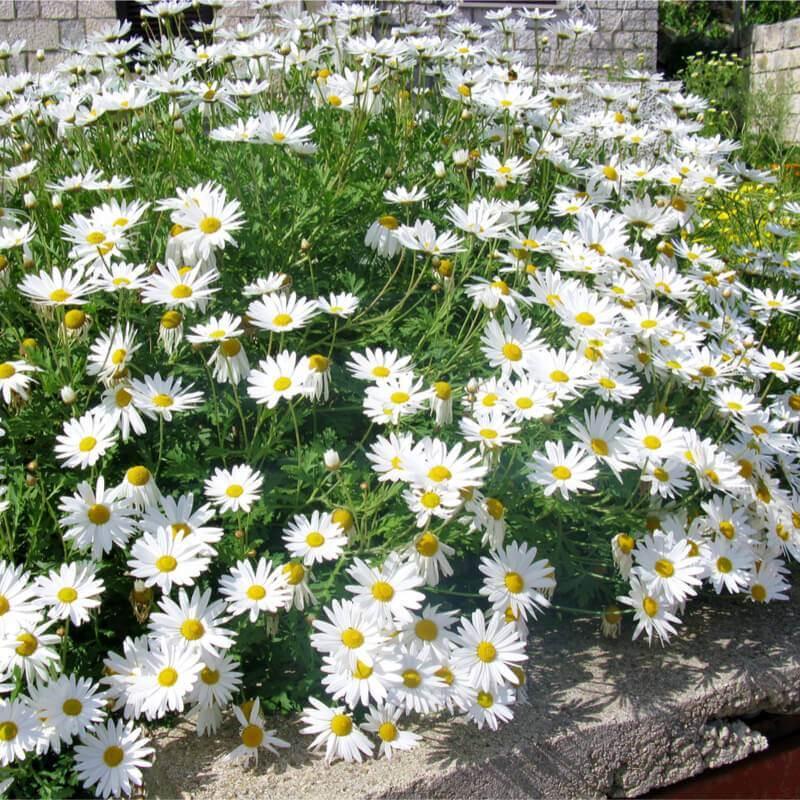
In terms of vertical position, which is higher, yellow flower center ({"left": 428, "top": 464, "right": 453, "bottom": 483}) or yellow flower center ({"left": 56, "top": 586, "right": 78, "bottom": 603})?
yellow flower center ({"left": 428, "top": 464, "right": 453, "bottom": 483})

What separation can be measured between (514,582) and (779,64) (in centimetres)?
1199

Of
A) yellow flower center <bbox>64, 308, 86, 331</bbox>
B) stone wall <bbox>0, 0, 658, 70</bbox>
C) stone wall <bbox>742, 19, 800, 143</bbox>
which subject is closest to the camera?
yellow flower center <bbox>64, 308, 86, 331</bbox>

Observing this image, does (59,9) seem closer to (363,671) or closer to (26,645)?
(26,645)

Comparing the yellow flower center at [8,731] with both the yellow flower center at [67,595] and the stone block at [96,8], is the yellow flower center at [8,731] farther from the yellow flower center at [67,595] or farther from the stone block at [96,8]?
the stone block at [96,8]

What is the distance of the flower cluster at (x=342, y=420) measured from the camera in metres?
1.88

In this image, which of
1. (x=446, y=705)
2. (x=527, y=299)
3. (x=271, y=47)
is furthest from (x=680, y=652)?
(x=271, y=47)

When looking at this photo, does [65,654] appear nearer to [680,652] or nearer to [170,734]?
[170,734]

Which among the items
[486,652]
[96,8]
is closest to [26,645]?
[486,652]

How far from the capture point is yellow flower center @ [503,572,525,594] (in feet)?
6.52

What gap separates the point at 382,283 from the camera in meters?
2.82

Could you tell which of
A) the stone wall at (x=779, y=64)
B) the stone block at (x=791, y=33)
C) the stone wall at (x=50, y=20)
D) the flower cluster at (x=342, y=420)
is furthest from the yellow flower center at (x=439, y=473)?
the stone block at (x=791, y=33)

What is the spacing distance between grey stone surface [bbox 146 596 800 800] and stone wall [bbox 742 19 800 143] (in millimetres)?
9436

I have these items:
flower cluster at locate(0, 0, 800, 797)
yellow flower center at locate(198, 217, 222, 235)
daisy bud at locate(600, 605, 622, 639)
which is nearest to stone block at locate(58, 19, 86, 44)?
flower cluster at locate(0, 0, 800, 797)

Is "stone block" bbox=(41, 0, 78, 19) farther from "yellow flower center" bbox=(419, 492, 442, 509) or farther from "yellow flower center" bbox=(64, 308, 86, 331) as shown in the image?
"yellow flower center" bbox=(419, 492, 442, 509)
